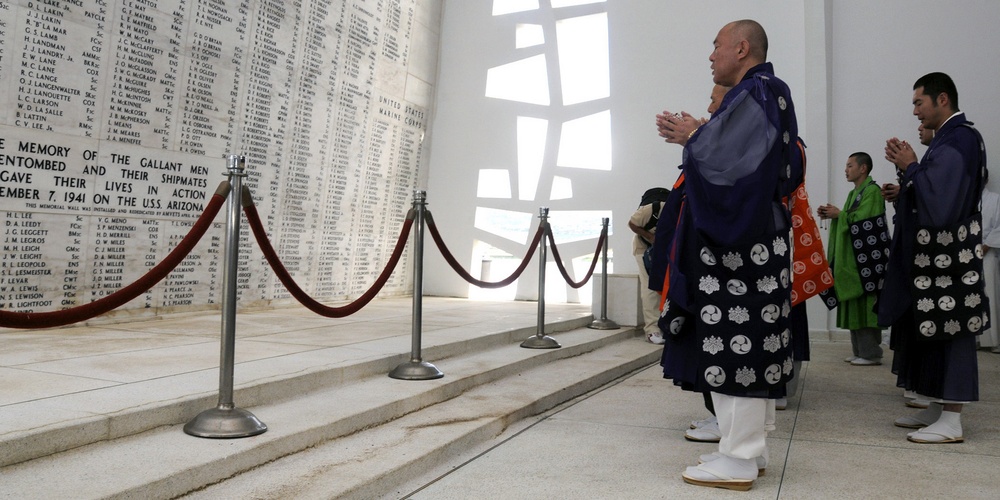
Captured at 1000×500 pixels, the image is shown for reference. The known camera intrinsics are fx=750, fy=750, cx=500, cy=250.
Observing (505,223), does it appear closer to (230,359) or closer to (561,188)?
(561,188)

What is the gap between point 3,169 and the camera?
427cm

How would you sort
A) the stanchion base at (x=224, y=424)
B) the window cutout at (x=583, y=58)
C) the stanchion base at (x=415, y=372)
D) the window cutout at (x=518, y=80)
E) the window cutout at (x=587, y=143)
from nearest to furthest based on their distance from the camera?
the stanchion base at (x=224, y=424)
the stanchion base at (x=415, y=372)
the window cutout at (x=587, y=143)
the window cutout at (x=583, y=58)
the window cutout at (x=518, y=80)

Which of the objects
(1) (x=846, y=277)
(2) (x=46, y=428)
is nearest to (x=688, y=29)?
(1) (x=846, y=277)

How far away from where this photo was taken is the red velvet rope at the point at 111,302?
2049 millimetres

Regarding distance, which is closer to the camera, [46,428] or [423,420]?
[46,428]

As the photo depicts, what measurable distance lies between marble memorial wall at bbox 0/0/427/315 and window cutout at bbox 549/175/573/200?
176cm

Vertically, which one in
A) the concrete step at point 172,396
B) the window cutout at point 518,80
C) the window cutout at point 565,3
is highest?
the window cutout at point 565,3

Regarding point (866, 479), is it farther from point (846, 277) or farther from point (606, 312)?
point (606, 312)

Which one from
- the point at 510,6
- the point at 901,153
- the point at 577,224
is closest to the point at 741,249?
the point at 901,153

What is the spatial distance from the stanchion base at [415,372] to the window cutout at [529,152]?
15.6 feet

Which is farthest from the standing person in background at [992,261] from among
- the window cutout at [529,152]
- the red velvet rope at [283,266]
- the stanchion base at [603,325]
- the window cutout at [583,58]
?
the red velvet rope at [283,266]

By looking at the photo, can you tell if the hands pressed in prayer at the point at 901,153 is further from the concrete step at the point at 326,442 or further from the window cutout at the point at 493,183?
the window cutout at the point at 493,183

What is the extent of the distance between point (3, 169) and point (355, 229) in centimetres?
349

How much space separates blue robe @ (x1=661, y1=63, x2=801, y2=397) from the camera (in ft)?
8.09
